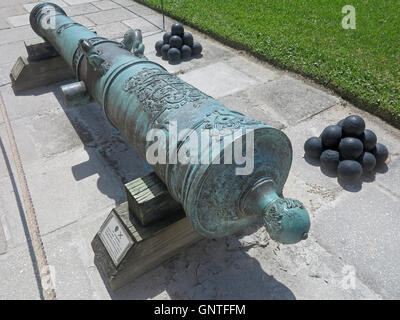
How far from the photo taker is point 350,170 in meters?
3.48

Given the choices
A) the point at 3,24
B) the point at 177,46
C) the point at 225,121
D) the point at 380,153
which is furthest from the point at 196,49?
the point at 3,24

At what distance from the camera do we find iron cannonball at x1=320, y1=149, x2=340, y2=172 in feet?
12.0

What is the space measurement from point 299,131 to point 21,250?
3187 mm

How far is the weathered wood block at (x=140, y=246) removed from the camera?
252 cm

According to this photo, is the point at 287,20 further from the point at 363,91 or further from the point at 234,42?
the point at 363,91

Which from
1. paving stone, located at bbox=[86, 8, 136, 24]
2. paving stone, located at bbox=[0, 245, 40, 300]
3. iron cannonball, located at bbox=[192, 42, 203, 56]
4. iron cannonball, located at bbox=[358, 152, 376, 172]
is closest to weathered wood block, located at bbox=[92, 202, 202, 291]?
paving stone, located at bbox=[0, 245, 40, 300]

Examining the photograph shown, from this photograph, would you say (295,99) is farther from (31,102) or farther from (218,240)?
(31,102)

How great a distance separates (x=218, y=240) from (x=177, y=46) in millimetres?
3977

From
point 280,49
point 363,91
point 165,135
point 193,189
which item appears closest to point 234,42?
point 280,49

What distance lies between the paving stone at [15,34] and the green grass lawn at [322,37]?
2.95 meters

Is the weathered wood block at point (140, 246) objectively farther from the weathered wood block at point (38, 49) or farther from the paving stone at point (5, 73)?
the paving stone at point (5, 73)

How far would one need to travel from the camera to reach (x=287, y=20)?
7562 mm

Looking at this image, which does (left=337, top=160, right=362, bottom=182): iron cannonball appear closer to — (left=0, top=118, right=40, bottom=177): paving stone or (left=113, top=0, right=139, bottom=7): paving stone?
(left=0, top=118, right=40, bottom=177): paving stone

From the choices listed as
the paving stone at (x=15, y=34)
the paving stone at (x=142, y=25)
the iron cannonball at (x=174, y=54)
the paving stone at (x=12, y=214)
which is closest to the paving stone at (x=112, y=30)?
the paving stone at (x=142, y=25)
